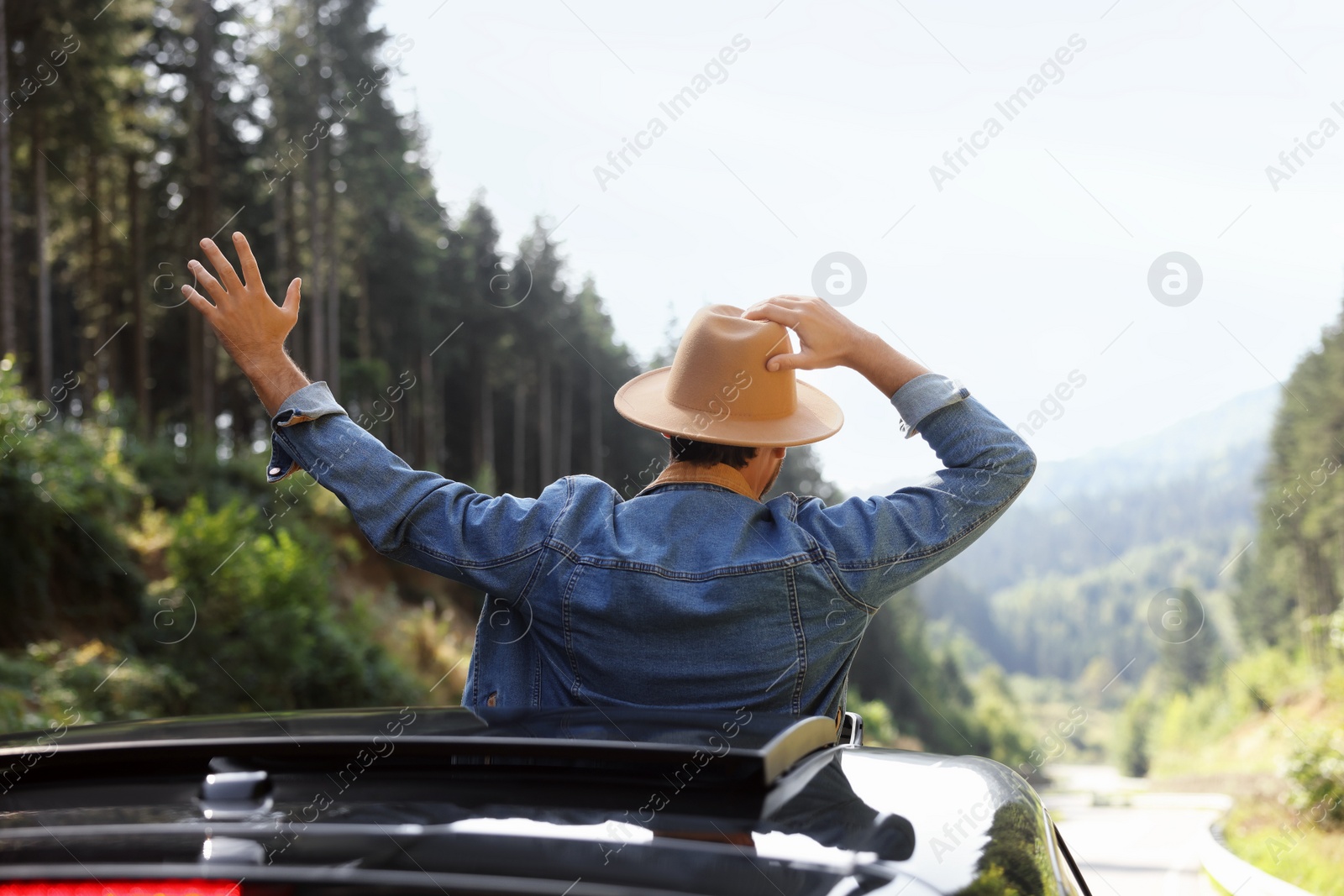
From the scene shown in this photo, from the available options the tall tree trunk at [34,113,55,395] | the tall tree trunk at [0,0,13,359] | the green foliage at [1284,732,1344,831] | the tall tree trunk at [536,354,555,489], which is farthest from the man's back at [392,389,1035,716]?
the tall tree trunk at [536,354,555,489]

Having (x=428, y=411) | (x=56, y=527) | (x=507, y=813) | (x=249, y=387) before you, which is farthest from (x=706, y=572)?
(x=428, y=411)

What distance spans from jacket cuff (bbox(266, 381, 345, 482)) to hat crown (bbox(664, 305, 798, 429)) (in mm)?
919

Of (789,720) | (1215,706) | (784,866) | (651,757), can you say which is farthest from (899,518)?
(1215,706)

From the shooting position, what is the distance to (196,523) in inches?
579

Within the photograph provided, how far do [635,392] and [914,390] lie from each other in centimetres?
82

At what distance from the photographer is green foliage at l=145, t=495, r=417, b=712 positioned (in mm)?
13734

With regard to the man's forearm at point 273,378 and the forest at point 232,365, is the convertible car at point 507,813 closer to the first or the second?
the man's forearm at point 273,378

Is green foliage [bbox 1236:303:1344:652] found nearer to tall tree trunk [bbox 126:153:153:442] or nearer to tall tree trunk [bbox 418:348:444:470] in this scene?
tall tree trunk [bbox 418:348:444:470]

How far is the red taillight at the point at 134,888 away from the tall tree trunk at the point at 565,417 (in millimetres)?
46784

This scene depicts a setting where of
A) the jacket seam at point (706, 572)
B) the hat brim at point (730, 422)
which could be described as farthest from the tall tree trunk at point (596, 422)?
the jacket seam at point (706, 572)

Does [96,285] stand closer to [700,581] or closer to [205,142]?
[205,142]

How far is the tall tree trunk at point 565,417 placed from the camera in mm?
48812

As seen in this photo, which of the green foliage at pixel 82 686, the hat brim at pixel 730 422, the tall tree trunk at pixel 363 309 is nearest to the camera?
the hat brim at pixel 730 422

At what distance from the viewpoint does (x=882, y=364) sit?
2.83 metres
